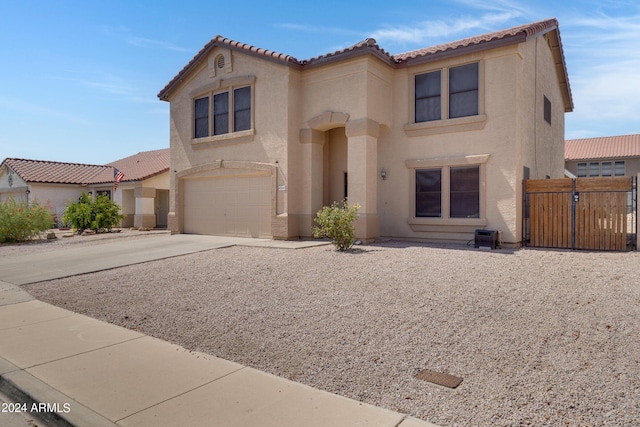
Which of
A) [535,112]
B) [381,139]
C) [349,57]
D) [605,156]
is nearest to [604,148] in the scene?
[605,156]

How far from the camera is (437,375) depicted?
4.68 metres

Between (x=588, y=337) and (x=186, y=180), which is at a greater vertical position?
(x=186, y=180)

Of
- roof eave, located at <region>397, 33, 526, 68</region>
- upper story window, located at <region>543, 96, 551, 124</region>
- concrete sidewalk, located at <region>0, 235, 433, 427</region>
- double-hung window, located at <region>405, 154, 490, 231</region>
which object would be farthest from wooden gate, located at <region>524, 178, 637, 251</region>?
concrete sidewalk, located at <region>0, 235, 433, 427</region>

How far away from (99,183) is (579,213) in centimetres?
2933

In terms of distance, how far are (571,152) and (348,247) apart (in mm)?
31835

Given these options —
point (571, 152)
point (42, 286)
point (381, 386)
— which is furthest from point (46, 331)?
point (571, 152)

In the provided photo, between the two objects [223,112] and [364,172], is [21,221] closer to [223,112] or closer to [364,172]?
[223,112]


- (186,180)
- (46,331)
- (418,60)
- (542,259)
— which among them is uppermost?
(418,60)

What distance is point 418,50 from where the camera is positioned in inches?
666

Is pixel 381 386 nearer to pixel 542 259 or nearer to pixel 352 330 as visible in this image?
pixel 352 330

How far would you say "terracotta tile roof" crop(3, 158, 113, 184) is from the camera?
99.1ft

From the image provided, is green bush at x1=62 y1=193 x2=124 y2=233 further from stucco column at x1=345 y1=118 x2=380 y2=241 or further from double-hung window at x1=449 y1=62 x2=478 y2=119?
double-hung window at x1=449 y1=62 x2=478 y2=119

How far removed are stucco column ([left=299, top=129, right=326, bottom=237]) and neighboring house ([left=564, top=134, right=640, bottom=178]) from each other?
27856 millimetres

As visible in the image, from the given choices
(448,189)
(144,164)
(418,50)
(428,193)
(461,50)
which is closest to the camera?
(461,50)
